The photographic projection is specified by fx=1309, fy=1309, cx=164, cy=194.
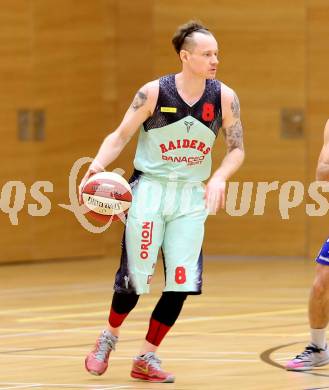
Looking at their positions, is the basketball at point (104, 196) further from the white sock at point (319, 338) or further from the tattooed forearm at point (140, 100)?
the white sock at point (319, 338)

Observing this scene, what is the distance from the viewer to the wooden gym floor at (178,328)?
7.46 m

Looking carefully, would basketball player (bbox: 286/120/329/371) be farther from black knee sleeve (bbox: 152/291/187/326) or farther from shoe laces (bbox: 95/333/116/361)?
shoe laces (bbox: 95/333/116/361)

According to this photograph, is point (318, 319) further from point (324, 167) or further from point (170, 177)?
point (170, 177)

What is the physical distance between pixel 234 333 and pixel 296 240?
22.1ft

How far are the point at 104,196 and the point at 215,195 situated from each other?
0.62 metres

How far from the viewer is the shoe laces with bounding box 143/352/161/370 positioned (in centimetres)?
748

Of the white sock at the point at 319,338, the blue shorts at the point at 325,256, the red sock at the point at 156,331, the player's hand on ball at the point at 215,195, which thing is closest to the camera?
the player's hand on ball at the point at 215,195

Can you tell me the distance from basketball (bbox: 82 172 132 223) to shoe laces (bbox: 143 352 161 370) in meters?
0.85

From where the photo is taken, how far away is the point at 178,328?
993 centimetres

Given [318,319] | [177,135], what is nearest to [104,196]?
[177,135]

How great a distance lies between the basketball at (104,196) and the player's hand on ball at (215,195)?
1.63ft

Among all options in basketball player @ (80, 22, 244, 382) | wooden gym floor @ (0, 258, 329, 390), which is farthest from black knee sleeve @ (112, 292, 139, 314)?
wooden gym floor @ (0, 258, 329, 390)

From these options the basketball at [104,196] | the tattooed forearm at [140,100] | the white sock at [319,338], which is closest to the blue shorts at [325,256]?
the white sock at [319,338]

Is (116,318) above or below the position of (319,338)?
above
